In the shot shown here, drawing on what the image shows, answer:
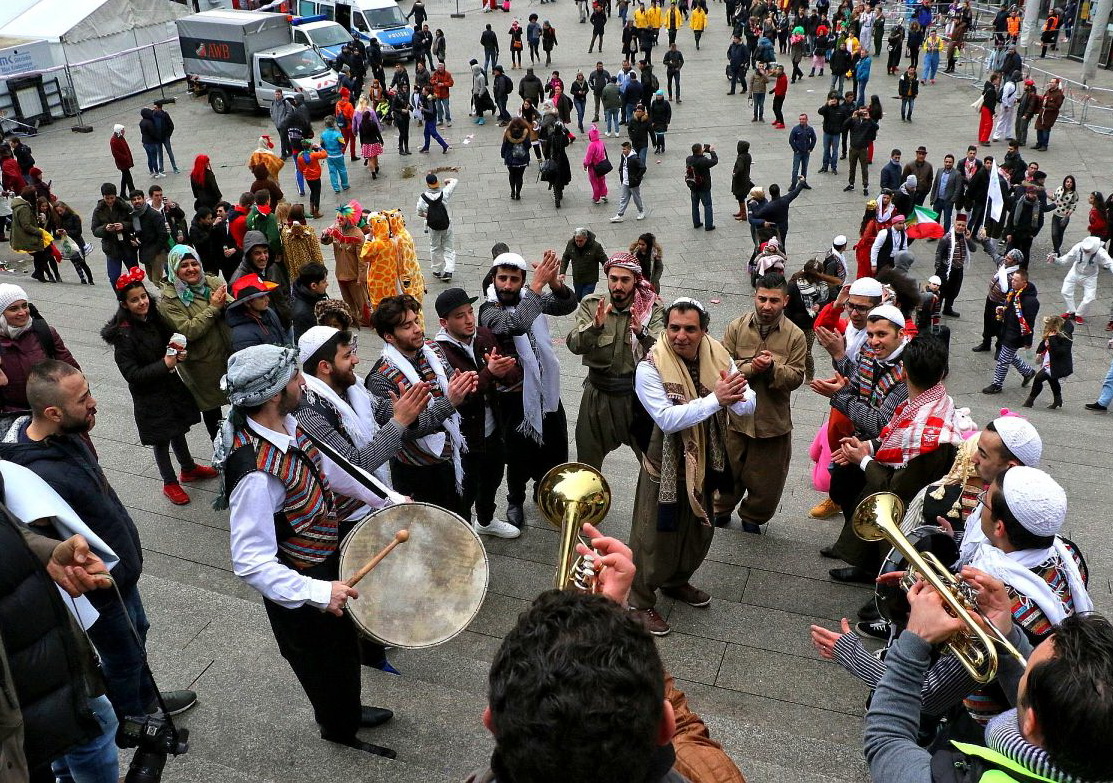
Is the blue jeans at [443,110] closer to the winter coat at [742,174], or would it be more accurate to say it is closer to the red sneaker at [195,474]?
the winter coat at [742,174]

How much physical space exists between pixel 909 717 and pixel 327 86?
2335 cm

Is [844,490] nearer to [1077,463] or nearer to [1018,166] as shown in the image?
[1077,463]

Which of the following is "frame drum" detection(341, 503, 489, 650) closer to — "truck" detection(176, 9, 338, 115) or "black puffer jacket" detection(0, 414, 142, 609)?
"black puffer jacket" detection(0, 414, 142, 609)

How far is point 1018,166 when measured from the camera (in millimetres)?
14938

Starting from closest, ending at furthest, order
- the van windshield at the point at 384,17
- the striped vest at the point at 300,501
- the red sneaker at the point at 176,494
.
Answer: the striped vest at the point at 300,501 < the red sneaker at the point at 176,494 < the van windshield at the point at 384,17

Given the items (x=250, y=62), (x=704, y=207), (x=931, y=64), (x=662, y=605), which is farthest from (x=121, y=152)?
(x=931, y=64)

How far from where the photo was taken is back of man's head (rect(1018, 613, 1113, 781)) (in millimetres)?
1937

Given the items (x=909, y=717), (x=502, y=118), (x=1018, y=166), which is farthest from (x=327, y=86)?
(x=909, y=717)

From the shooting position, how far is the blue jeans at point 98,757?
3.27 metres

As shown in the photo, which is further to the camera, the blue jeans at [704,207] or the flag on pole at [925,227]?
the blue jeans at [704,207]

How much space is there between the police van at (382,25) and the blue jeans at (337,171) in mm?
11185

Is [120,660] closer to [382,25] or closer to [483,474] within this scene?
[483,474]

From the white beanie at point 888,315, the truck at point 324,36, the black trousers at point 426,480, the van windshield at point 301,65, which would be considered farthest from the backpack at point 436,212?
the truck at point 324,36

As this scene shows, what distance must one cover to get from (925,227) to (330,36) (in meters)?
20.0
